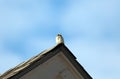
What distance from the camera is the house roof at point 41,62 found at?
21625 millimetres

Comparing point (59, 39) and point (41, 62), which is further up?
point (59, 39)

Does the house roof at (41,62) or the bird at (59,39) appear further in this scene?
the bird at (59,39)

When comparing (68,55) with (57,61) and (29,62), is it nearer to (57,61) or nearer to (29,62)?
(57,61)

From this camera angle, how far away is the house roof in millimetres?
21625

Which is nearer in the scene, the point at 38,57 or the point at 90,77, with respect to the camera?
the point at 38,57

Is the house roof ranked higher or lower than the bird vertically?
lower

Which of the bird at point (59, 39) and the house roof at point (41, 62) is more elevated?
the bird at point (59, 39)

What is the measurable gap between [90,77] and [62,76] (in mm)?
1675

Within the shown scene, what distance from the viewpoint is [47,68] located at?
22938 millimetres

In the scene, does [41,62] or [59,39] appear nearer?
[41,62]

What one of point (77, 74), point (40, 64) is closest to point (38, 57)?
point (40, 64)

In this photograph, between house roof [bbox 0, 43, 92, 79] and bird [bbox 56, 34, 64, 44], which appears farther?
bird [bbox 56, 34, 64, 44]

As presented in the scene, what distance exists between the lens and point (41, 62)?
74.4 feet

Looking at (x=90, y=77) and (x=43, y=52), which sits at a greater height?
(x=43, y=52)
